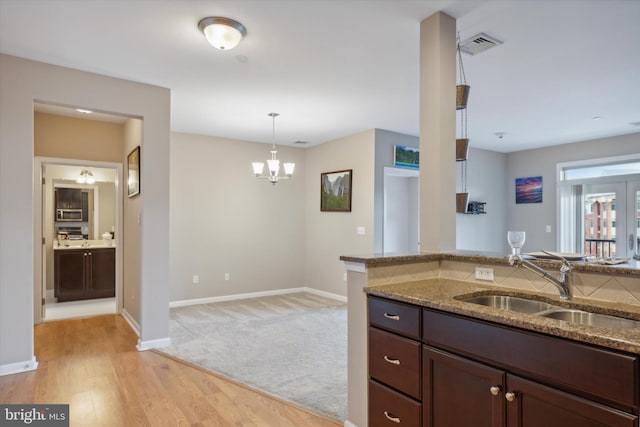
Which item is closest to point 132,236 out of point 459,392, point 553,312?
point 459,392

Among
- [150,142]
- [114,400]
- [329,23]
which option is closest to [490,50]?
[329,23]

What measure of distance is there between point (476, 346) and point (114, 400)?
2.53 m

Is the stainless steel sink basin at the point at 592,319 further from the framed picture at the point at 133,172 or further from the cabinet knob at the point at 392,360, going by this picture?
the framed picture at the point at 133,172

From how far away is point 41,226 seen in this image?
4.45m

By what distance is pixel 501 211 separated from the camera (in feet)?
24.1

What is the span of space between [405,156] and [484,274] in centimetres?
→ 392

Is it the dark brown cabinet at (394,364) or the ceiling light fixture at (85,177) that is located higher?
the ceiling light fixture at (85,177)

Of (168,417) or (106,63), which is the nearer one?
(168,417)

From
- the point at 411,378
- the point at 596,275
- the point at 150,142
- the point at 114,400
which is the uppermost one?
the point at 150,142

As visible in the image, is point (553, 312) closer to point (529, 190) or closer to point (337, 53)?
point (337, 53)

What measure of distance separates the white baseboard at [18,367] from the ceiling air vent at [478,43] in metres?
4.42

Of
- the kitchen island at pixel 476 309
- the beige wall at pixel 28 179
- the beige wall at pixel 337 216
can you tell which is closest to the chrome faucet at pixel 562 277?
the kitchen island at pixel 476 309

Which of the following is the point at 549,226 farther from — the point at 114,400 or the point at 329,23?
the point at 114,400

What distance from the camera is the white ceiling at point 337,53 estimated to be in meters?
2.39
